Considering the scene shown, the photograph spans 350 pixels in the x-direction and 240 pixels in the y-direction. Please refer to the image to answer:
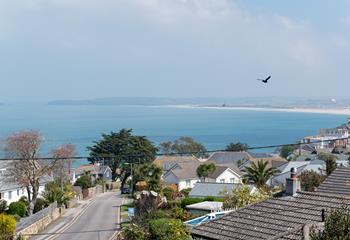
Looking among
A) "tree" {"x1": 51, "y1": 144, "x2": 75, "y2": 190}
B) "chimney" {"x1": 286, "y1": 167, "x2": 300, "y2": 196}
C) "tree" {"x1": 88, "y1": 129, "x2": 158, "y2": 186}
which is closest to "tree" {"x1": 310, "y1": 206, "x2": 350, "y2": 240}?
"chimney" {"x1": 286, "y1": 167, "x2": 300, "y2": 196}

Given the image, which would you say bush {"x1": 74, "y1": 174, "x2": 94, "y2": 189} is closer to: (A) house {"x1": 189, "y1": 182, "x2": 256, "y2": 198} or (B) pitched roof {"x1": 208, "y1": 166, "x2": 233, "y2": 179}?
(B) pitched roof {"x1": 208, "y1": 166, "x2": 233, "y2": 179}

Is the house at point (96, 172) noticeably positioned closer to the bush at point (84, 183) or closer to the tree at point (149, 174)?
the bush at point (84, 183)

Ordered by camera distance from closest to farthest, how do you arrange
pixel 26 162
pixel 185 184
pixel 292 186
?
pixel 292 186 < pixel 26 162 < pixel 185 184

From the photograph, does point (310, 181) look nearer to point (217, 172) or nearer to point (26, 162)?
point (26, 162)

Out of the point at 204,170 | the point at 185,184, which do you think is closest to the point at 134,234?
the point at 204,170

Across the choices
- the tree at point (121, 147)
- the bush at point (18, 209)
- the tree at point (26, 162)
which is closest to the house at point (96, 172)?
the tree at point (121, 147)

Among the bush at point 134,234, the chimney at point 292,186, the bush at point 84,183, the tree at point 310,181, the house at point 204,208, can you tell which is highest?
the chimney at point 292,186
